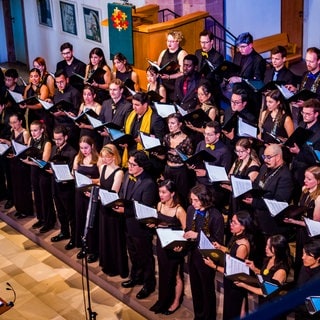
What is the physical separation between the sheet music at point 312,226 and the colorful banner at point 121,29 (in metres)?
5.44

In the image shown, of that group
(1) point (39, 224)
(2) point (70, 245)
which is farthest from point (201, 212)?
(1) point (39, 224)

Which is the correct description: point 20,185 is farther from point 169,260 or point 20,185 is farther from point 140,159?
point 169,260

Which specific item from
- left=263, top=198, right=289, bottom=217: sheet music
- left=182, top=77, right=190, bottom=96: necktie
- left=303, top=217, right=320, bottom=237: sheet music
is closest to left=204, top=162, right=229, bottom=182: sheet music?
left=263, top=198, right=289, bottom=217: sheet music

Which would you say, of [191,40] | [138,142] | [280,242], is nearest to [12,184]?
[138,142]

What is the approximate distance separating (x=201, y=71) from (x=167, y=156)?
5.45 ft

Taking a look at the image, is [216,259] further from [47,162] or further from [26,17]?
[26,17]

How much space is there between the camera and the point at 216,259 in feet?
16.0

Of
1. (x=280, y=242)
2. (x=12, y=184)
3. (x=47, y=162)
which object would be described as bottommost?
(x=12, y=184)

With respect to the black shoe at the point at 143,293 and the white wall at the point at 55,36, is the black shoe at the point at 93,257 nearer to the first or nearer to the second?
the black shoe at the point at 143,293

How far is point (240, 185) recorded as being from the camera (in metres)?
5.20

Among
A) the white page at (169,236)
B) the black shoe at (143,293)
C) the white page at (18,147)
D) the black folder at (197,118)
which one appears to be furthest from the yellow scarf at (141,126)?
the white page at (169,236)

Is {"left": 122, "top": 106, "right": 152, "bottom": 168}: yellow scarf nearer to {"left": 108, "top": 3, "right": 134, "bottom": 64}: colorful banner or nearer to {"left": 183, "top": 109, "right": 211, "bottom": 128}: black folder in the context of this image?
{"left": 183, "top": 109, "right": 211, "bottom": 128}: black folder

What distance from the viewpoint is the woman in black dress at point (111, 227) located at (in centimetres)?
609

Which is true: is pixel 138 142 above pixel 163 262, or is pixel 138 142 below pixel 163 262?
above
